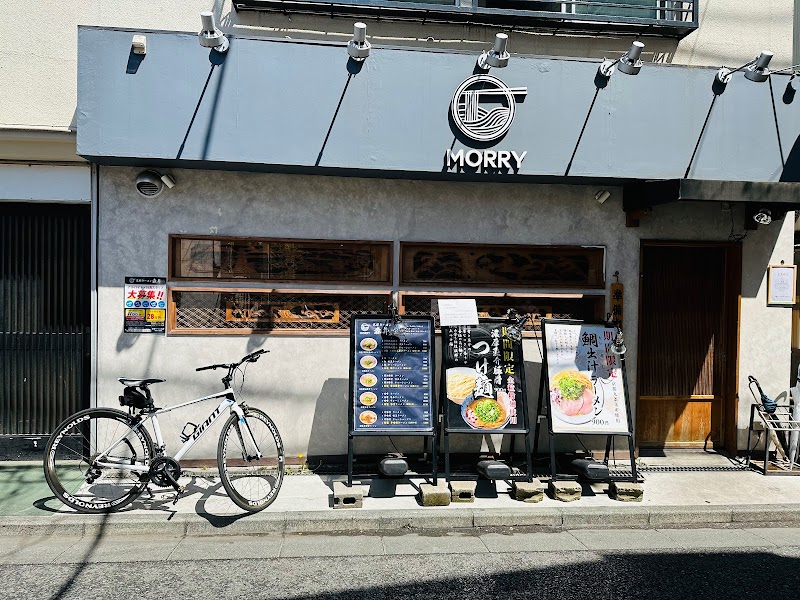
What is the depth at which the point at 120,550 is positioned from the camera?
6.00m

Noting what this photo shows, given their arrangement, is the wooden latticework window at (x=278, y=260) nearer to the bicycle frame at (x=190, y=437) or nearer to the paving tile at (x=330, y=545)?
the bicycle frame at (x=190, y=437)

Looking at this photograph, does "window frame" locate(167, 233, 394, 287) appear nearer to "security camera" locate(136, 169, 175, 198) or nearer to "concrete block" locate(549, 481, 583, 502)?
"security camera" locate(136, 169, 175, 198)

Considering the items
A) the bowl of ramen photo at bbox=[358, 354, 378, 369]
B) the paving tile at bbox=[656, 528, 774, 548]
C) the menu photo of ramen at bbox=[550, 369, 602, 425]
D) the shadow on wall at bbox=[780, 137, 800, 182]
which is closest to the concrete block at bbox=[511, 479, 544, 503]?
the menu photo of ramen at bbox=[550, 369, 602, 425]

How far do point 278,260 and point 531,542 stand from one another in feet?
14.1

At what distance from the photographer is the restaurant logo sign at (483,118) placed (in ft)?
25.5

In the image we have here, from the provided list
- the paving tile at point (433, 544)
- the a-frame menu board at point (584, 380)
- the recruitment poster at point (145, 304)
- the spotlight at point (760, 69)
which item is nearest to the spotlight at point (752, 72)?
the spotlight at point (760, 69)

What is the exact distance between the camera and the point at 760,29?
8812 millimetres

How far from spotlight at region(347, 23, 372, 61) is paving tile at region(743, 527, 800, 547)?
6452 mm

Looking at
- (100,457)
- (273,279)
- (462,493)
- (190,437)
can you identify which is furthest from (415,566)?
(273,279)

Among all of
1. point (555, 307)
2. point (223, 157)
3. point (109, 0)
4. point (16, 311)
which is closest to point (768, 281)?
point (555, 307)

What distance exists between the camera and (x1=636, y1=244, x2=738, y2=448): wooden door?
29.5 feet

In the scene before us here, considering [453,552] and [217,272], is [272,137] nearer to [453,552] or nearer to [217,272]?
[217,272]

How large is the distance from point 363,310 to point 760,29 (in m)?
6.38

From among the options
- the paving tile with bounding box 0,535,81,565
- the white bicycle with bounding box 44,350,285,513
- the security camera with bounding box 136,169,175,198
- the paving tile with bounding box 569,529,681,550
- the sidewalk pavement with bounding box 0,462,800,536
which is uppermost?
the security camera with bounding box 136,169,175,198
